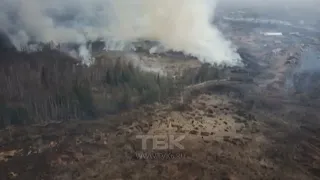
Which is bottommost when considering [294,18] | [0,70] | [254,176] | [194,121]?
[254,176]

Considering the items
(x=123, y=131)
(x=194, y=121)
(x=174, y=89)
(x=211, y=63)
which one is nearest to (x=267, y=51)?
(x=211, y=63)

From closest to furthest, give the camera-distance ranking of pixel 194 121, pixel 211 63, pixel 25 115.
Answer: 1. pixel 194 121
2. pixel 25 115
3. pixel 211 63

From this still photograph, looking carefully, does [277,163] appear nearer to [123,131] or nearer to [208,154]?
[208,154]

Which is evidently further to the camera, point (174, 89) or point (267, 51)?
point (267, 51)

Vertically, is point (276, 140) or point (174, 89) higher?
point (174, 89)

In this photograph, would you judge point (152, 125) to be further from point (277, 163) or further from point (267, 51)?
point (267, 51)

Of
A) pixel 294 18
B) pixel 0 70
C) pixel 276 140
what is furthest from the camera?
pixel 294 18
